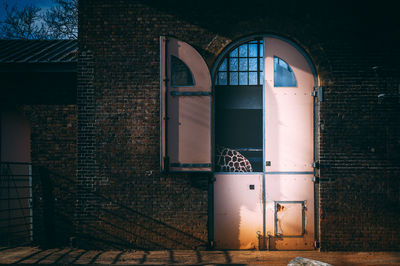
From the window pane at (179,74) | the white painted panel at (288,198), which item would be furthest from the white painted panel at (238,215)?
the window pane at (179,74)

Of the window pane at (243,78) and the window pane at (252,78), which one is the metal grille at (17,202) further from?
the window pane at (252,78)

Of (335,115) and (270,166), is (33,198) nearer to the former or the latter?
(270,166)

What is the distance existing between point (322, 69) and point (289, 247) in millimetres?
3492

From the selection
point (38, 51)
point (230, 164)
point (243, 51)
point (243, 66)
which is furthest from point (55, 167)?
point (243, 51)

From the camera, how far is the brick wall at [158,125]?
515cm

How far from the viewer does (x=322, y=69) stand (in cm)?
521

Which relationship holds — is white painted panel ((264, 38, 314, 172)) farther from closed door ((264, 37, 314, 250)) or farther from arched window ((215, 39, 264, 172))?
arched window ((215, 39, 264, 172))

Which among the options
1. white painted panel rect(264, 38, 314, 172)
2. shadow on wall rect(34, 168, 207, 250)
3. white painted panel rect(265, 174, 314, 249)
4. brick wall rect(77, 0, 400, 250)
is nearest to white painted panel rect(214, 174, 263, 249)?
white painted panel rect(265, 174, 314, 249)

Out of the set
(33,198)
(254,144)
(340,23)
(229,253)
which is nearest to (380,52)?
(340,23)

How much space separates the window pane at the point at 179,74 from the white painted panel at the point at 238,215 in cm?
215

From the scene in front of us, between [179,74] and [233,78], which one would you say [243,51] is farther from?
[179,74]

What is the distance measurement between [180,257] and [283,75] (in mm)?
3933

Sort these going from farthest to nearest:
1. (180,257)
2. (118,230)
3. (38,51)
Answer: (38,51)
(118,230)
(180,257)

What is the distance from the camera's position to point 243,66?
18.0 ft
